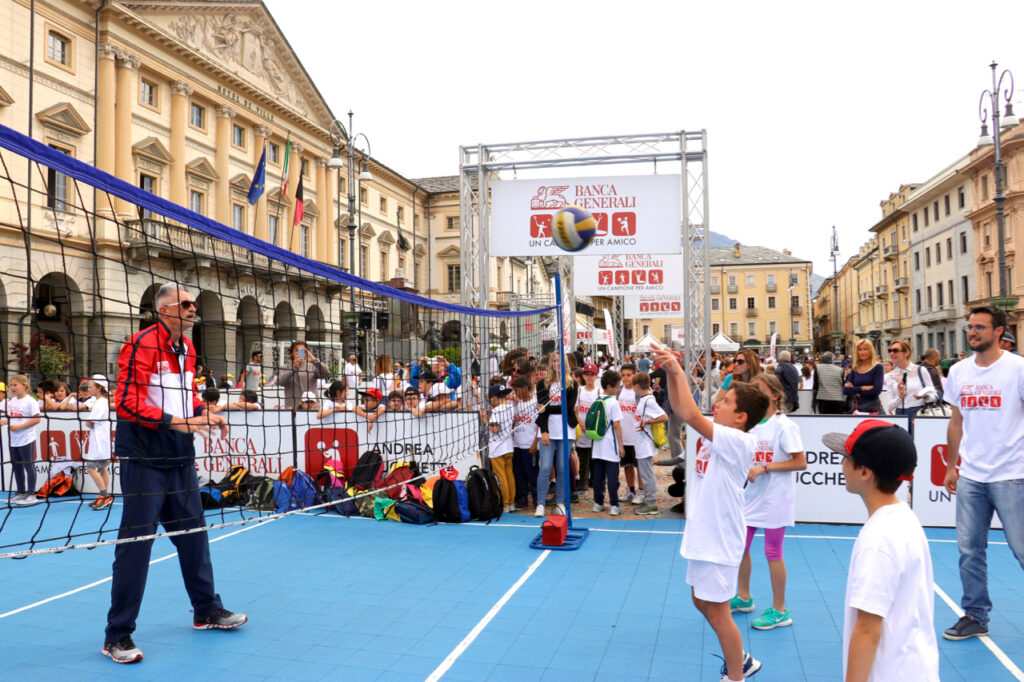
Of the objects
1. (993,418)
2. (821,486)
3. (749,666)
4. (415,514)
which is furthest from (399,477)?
(993,418)

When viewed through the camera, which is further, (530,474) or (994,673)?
(530,474)

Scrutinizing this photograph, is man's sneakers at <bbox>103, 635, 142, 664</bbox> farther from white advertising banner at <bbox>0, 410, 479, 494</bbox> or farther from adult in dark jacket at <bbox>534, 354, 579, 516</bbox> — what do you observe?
adult in dark jacket at <bbox>534, 354, 579, 516</bbox>

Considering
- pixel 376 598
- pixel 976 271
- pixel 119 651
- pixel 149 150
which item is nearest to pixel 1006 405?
pixel 376 598

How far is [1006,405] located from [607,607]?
301 cm

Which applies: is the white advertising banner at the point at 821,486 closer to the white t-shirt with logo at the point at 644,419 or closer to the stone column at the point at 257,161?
the white t-shirt with logo at the point at 644,419

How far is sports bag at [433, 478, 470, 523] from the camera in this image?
823cm

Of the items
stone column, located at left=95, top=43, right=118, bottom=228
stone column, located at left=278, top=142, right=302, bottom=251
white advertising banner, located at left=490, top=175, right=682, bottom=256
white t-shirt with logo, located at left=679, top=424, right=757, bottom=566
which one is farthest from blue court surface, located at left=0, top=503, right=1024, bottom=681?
stone column, located at left=278, top=142, right=302, bottom=251

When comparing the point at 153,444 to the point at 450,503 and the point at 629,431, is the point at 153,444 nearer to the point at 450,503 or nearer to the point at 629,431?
the point at 450,503

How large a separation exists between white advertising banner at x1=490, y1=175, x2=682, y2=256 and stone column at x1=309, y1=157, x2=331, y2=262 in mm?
30166

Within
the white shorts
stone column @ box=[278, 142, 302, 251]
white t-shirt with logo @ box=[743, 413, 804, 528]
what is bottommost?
the white shorts

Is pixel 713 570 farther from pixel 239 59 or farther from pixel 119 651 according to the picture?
pixel 239 59

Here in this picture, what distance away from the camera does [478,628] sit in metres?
4.87

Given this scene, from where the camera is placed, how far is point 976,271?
148 ft

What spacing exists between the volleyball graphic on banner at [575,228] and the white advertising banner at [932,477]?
4288 mm
